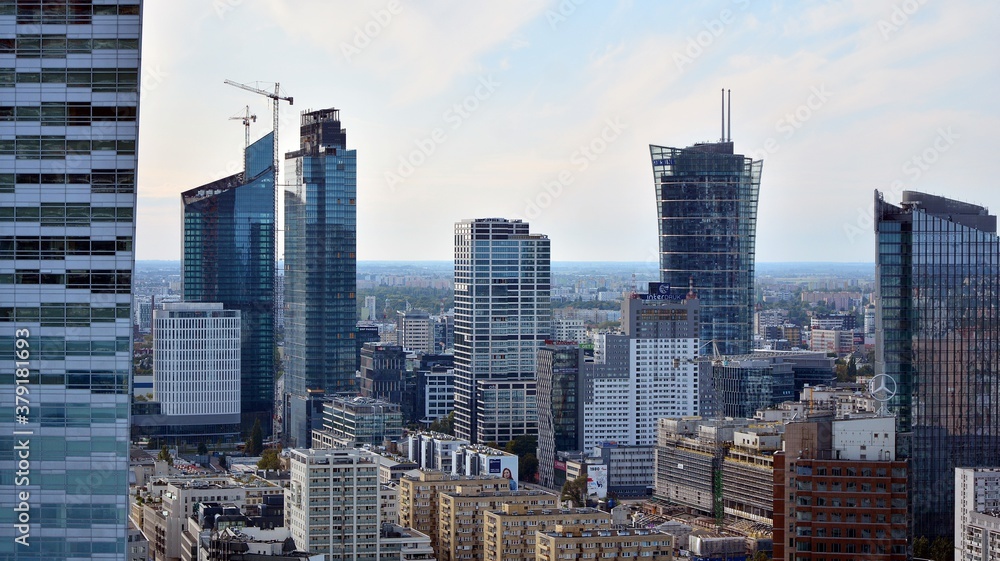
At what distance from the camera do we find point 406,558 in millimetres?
42000

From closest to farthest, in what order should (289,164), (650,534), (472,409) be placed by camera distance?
(650,534) → (472,409) → (289,164)

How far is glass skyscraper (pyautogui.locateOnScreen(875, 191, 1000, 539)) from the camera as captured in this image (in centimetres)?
5062

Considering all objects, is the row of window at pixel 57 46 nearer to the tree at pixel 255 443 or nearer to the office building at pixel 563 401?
the office building at pixel 563 401

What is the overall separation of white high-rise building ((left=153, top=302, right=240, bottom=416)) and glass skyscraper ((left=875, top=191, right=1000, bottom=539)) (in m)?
38.0

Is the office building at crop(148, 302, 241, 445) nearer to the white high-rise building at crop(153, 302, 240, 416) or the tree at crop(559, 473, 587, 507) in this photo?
the white high-rise building at crop(153, 302, 240, 416)

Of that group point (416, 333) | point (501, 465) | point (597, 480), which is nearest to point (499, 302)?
point (597, 480)

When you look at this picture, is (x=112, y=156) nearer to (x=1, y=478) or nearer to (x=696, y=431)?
(x=1, y=478)

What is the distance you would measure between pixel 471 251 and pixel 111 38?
61561mm

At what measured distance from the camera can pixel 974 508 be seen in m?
46.9

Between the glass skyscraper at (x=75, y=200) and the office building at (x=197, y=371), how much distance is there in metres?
56.2

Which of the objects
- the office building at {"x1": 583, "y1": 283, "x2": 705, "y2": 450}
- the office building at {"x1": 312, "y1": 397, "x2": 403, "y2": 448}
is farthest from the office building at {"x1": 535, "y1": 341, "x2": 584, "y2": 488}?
the office building at {"x1": 312, "y1": 397, "x2": 403, "y2": 448}

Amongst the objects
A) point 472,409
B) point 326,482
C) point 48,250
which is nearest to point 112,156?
point 48,250

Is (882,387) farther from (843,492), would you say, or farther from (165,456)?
(165,456)

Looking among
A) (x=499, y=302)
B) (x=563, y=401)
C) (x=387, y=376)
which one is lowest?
(x=563, y=401)
